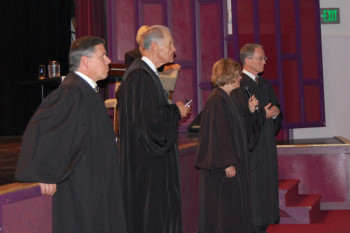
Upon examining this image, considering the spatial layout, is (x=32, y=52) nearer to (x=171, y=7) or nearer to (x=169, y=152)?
(x=171, y=7)

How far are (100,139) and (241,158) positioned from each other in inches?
Answer: 70.9

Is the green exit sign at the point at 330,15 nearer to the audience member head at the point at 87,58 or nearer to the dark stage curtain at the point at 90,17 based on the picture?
the dark stage curtain at the point at 90,17

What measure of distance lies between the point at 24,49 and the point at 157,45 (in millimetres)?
5741

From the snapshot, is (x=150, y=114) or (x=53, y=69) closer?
(x=150, y=114)

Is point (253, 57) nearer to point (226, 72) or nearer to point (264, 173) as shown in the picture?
point (226, 72)

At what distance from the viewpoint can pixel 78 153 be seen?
2.30m

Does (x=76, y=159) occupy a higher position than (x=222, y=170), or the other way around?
(x=76, y=159)

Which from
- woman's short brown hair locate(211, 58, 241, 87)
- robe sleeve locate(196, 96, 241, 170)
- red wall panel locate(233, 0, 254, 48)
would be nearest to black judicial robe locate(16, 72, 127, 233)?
robe sleeve locate(196, 96, 241, 170)

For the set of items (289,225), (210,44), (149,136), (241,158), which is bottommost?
(289,225)

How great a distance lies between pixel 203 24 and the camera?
23.5 ft

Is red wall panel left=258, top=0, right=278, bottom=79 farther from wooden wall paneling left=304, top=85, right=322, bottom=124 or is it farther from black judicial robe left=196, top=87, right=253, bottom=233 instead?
black judicial robe left=196, top=87, right=253, bottom=233

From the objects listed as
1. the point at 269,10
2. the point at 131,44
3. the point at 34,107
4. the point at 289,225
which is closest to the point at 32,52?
the point at 34,107

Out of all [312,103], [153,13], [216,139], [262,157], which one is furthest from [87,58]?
[312,103]

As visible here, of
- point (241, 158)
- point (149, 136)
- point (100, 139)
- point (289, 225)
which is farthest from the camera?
point (289, 225)
